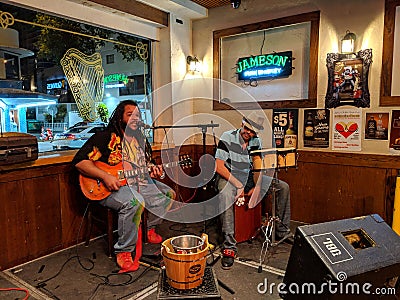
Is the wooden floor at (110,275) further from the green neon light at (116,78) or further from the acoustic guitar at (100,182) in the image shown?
the green neon light at (116,78)

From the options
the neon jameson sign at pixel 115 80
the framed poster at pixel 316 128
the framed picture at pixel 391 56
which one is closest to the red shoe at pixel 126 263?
the neon jameson sign at pixel 115 80

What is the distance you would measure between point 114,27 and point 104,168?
1603 millimetres

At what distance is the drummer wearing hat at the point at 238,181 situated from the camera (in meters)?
2.77

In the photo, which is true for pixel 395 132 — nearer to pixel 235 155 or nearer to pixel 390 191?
pixel 390 191

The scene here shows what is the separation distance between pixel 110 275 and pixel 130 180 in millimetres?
790

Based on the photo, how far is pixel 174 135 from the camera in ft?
13.3

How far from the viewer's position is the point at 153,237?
309 cm

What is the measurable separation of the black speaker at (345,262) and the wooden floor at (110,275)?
0.44 metres

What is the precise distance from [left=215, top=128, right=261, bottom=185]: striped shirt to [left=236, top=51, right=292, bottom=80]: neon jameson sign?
0.97 metres

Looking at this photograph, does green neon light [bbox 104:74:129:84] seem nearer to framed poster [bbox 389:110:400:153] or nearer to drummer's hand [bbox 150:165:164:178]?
drummer's hand [bbox 150:165:164:178]

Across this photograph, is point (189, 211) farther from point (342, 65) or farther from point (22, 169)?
point (342, 65)

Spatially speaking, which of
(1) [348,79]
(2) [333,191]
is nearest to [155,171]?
(2) [333,191]

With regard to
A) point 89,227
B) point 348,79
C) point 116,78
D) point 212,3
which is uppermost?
point 212,3

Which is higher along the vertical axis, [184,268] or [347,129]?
[347,129]
